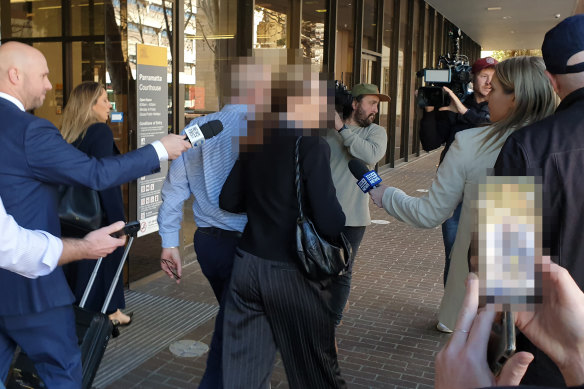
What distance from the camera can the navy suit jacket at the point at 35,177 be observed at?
2.38 metres

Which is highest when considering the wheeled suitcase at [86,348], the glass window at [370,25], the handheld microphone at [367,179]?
the glass window at [370,25]

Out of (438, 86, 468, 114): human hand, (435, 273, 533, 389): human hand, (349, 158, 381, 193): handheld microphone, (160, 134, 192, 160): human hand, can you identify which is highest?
(438, 86, 468, 114): human hand

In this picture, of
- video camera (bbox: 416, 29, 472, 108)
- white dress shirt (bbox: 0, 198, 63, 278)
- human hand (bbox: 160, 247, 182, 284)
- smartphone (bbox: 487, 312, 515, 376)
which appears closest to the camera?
smartphone (bbox: 487, 312, 515, 376)

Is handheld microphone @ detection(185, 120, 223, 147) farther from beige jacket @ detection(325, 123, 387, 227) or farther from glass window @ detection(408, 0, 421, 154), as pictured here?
glass window @ detection(408, 0, 421, 154)

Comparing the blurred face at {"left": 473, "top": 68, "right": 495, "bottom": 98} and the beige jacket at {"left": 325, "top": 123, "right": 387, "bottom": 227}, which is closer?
the beige jacket at {"left": 325, "top": 123, "right": 387, "bottom": 227}

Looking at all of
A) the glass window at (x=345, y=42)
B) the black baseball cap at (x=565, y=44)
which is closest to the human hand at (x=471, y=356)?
the black baseball cap at (x=565, y=44)

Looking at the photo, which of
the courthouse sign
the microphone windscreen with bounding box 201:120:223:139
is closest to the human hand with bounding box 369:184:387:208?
the microphone windscreen with bounding box 201:120:223:139

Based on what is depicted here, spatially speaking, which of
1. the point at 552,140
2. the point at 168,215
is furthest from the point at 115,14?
the point at 552,140

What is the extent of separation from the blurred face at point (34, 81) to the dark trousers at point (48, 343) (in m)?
0.92

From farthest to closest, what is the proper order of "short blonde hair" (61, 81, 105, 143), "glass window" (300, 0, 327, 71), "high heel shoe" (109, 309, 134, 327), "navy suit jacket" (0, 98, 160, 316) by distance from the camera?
"glass window" (300, 0, 327, 71), "high heel shoe" (109, 309, 134, 327), "short blonde hair" (61, 81, 105, 143), "navy suit jacket" (0, 98, 160, 316)

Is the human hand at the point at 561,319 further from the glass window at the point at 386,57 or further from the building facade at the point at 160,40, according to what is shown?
the glass window at the point at 386,57

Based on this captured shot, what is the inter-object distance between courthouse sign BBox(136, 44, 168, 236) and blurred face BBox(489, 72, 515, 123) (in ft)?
11.4

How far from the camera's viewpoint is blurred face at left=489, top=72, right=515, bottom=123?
2.67 m

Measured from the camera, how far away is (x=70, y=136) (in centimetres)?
435
